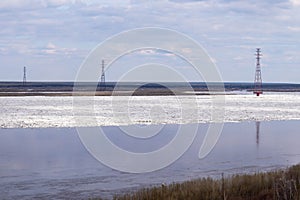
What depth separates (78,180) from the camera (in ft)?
49.0

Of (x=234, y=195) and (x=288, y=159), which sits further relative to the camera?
(x=288, y=159)

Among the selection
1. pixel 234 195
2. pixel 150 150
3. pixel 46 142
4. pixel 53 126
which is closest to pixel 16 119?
pixel 53 126

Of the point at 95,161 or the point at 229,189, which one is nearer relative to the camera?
the point at 229,189

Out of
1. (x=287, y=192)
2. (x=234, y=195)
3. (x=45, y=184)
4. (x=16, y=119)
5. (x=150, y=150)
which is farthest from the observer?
(x=16, y=119)

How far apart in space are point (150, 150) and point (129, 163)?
10.5 feet

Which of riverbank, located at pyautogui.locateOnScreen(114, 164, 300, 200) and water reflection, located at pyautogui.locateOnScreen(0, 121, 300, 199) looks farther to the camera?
water reflection, located at pyautogui.locateOnScreen(0, 121, 300, 199)

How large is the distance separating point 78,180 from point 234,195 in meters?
4.84

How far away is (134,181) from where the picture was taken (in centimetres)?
1507

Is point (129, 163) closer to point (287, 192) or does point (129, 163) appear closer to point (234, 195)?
point (234, 195)

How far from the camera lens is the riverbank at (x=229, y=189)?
11.4m

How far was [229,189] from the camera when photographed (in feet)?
39.7

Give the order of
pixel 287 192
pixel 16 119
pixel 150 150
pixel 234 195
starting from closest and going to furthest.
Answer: pixel 287 192 < pixel 234 195 < pixel 150 150 < pixel 16 119

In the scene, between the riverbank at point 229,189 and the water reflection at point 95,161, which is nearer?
the riverbank at point 229,189

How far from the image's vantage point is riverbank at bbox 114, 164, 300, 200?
11.4 metres
